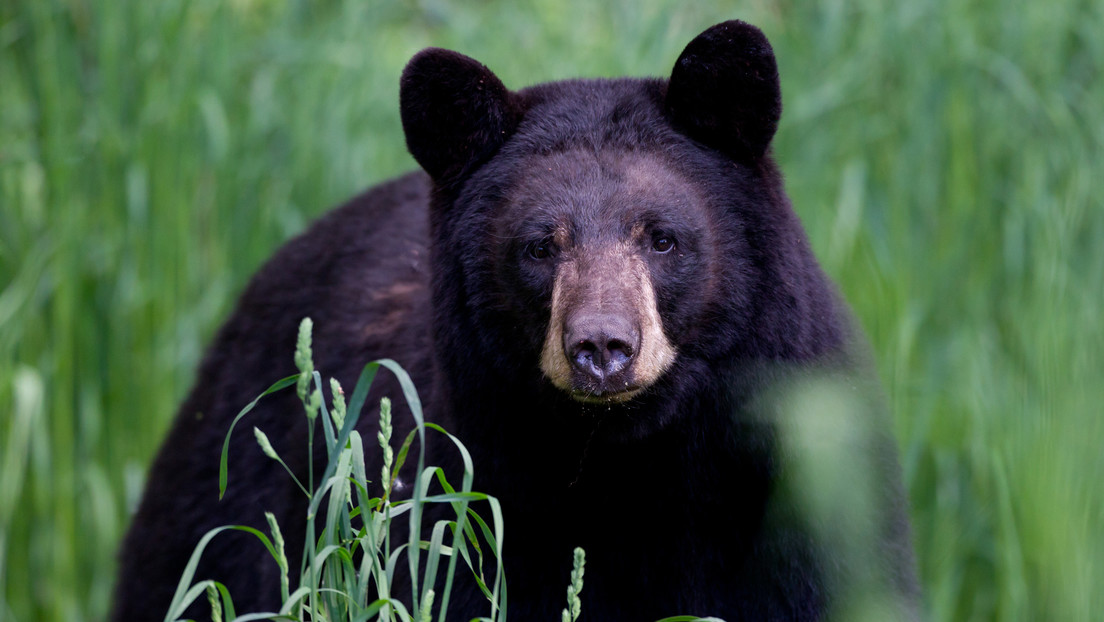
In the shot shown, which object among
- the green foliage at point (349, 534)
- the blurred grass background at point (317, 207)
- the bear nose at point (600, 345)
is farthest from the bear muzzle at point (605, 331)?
the blurred grass background at point (317, 207)

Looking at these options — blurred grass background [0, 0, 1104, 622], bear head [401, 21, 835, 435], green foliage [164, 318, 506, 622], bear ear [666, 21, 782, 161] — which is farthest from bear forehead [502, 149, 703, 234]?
blurred grass background [0, 0, 1104, 622]

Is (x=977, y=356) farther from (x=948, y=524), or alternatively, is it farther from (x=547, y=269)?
(x=547, y=269)

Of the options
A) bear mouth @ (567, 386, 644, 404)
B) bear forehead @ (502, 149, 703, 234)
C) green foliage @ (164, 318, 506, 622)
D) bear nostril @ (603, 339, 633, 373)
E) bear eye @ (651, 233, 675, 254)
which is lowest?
green foliage @ (164, 318, 506, 622)

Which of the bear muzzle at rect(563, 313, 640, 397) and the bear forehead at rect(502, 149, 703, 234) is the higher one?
the bear forehead at rect(502, 149, 703, 234)

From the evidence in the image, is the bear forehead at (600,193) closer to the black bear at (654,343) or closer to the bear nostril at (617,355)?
the black bear at (654,343)

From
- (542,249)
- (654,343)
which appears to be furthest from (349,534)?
(542,249)

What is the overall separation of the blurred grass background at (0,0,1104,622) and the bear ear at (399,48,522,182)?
1.73m

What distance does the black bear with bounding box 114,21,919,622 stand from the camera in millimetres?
2742

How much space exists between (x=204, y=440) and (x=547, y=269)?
1.72 metres

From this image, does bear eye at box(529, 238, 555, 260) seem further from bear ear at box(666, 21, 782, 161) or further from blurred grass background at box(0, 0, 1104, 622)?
blurred grass background at box(0, 0, 1104, 622)

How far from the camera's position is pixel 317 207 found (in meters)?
4.93

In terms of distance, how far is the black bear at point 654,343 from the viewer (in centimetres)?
274

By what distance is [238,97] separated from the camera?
484cm

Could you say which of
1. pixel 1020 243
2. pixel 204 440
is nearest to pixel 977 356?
pixel 1020 243
